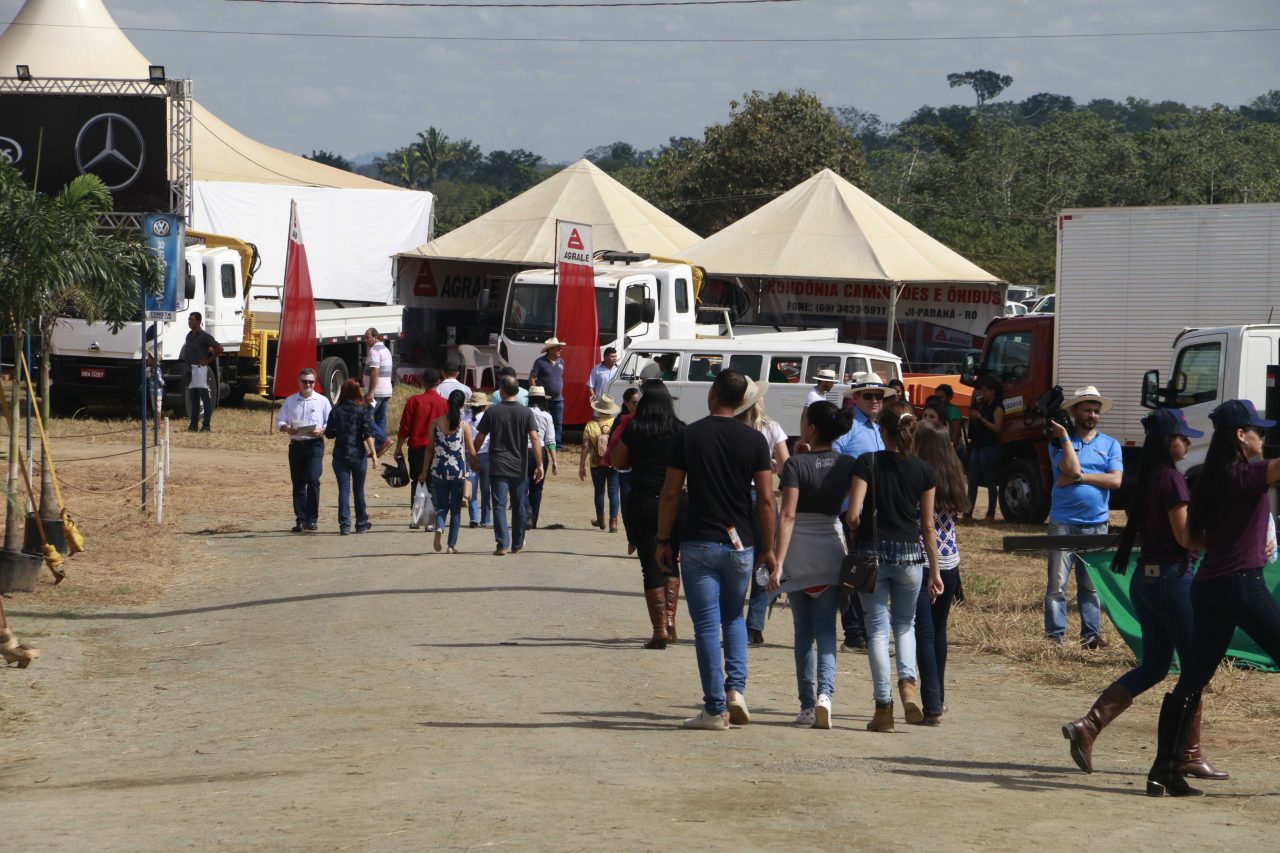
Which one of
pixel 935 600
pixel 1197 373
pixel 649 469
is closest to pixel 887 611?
pixel 935 600

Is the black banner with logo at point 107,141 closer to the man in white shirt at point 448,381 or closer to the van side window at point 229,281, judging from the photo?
the man in white shirt at point 448,381

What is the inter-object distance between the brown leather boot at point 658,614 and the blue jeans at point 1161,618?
366 cm

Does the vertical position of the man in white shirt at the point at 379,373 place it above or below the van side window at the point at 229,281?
below

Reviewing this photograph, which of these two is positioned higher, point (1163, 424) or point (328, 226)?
point (328, 226)

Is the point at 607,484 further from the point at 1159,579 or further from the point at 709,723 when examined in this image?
Result: the point at 1159,579

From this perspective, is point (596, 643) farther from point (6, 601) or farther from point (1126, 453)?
point (1126, 453)

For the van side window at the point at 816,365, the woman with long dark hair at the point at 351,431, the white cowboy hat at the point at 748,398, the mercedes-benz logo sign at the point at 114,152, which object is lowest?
the woman with long dark hair at the point at 351,431

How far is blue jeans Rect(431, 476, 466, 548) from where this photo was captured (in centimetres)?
1458

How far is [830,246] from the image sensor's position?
3472cm

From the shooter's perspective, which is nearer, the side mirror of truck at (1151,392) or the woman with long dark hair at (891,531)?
the woman with long dark hair at (891,531)

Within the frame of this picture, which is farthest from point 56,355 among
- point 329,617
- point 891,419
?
point 891,419

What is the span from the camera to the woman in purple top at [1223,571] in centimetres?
661

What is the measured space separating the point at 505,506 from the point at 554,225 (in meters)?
21.1

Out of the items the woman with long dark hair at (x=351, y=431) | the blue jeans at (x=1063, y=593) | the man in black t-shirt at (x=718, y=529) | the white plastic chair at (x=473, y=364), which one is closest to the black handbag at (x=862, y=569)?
the man in black t-shirt at (x=718, y=529)
